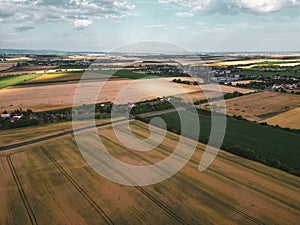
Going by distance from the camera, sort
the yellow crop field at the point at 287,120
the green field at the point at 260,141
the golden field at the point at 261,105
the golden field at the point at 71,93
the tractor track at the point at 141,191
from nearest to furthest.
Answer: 1. the tractor track at the point at 141,191
2. the green field at the point at 260,141
3. the yellow crop field at the point at 287,120
4. the golden field at the point at 261,105
5. the golden field at the point at 71,93

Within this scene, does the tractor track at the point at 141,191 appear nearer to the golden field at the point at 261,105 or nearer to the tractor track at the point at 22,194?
the tractor track at the point at 22,194

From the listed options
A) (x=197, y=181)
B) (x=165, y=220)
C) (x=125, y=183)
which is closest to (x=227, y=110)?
(x=197, y=181)

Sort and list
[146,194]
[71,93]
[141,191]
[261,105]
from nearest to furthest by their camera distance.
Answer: [146,194]
[141,191]
[261,105]
[71,93]

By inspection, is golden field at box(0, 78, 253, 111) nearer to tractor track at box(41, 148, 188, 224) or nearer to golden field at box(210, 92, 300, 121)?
golden field at box(210, 92, 300, 121)

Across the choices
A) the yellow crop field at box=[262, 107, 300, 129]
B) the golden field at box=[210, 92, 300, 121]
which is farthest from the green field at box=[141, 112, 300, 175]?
the golden field at box=[210, 92, 300, 121]

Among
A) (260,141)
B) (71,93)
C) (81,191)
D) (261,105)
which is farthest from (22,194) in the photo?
(71,93)

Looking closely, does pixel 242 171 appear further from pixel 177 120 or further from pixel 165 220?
pixel 177 120

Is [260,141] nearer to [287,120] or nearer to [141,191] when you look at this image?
[287,120]

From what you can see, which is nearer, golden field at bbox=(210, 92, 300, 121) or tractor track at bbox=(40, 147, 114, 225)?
tractor track at bbox=(40, 147, 114, 225)

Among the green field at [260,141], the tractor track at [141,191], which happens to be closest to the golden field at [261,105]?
the green field at [260,141]
